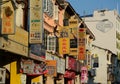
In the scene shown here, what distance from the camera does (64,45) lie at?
1383 inches

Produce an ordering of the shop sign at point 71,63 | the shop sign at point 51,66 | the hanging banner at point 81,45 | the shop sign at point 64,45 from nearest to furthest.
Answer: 1. the shop sign at point 51,66
2. the shop sign at point 64,45
3. the shop sign at point 71,63
4. the hanging banner at point 81,45

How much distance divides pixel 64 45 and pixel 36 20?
1007cm

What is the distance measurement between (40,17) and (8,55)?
9.12ft

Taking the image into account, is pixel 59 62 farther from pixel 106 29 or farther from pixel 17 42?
pixel 106 29

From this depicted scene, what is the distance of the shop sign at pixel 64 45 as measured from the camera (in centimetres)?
3512

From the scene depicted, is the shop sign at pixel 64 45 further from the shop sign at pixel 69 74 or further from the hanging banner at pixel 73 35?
the shop sign at pixel 69 74

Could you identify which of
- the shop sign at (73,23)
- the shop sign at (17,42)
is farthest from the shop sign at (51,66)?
the shop sign at (73,23)

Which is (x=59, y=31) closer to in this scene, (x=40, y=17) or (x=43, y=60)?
(x=43, y=60)

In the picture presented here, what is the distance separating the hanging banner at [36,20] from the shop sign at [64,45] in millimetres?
9678

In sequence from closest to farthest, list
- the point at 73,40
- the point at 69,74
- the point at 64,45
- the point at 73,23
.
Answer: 1. the point at 64,45
2. the point at 73,23
3. the point at 69,74
4. the point at 73,40

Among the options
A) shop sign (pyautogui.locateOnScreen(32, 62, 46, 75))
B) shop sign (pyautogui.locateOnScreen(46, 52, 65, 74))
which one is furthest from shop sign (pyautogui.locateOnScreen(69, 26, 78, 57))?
shop sign (pyautogui.locateOnScreen(32, 62, 46, 75))

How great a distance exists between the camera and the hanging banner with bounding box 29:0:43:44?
25.2 meters

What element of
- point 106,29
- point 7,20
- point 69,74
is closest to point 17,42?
point 7,20

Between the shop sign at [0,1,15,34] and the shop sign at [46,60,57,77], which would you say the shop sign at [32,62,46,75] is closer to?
the shop sign at [46,60,57,77]
